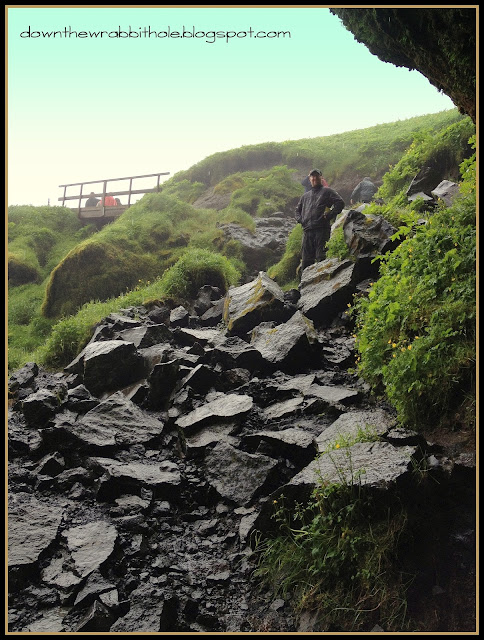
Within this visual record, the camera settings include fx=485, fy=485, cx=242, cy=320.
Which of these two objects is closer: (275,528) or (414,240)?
(275,528)

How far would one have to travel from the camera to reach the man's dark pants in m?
13.2

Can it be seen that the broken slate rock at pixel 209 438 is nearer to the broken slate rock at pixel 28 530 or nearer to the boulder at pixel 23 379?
the broken slate rock at pixel 28 530

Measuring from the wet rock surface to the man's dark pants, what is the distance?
3.41m

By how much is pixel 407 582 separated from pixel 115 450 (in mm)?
4278

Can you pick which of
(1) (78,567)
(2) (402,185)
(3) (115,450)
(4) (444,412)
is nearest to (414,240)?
(4) (444,412)

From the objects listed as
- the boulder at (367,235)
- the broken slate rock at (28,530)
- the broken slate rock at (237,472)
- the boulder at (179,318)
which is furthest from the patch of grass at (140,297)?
the broken slate rock at (237,472)

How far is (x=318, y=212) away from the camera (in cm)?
1313

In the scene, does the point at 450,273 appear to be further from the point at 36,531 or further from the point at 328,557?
the point at 36,531

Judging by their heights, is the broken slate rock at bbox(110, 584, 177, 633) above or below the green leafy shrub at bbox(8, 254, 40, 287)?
below

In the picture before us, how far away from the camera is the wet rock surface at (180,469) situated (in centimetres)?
432

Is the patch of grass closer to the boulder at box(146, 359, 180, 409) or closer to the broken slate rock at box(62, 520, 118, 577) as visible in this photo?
the boulder at box(146, 359, 180, 409)

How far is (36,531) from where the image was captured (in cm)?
523

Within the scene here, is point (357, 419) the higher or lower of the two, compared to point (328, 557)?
higher

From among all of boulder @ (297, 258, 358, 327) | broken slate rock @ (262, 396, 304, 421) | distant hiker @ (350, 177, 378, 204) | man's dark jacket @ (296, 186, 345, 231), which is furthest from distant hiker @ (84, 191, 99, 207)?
broken slate rock @ (262, 396, 304, 421)
